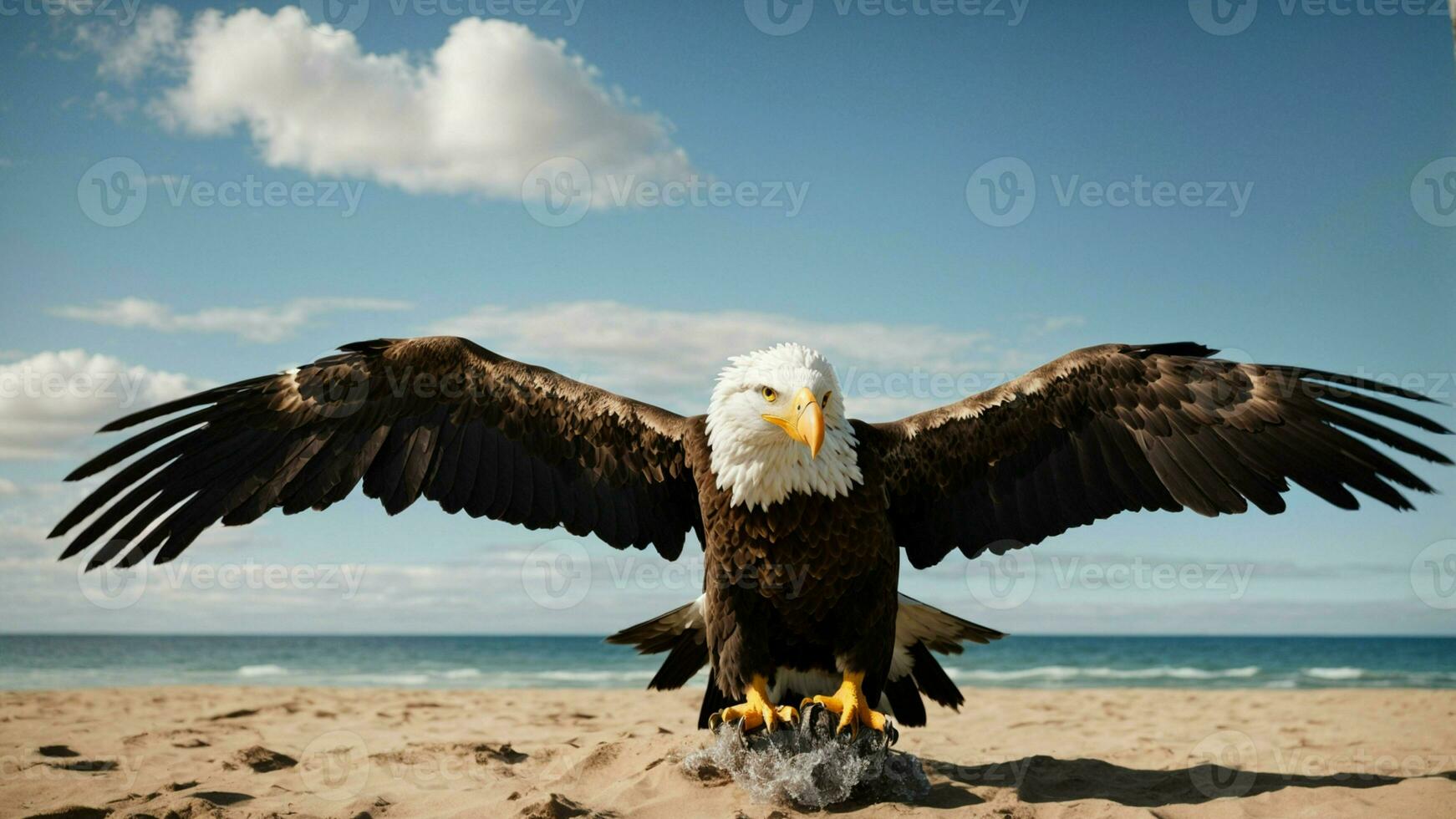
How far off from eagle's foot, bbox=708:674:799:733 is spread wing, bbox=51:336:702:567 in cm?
104

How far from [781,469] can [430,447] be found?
201cm

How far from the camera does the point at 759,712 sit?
14.5 ft

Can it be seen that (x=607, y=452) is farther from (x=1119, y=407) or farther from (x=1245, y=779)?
(x=1245, y=779)

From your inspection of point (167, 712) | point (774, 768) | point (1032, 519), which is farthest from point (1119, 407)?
point (167, 712)

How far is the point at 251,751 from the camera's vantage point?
586cm

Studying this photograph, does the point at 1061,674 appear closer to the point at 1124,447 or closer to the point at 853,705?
the point at 1124,447

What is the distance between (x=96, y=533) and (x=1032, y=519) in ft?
15.3

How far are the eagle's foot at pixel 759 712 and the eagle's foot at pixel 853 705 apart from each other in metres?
0.10

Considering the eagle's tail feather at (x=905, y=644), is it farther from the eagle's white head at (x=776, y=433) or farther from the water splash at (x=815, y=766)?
the eagle's white head at (x=776, y=433)

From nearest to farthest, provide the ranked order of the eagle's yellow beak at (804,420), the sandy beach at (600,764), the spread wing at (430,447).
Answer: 1. the eagle's yellow beak at (804,420)
2. the sandy beach at (600,764)
3. the spread wing at (430,447)

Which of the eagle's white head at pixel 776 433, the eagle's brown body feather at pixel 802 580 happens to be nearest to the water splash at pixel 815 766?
the eagle's brown body feather at pixel 802 580

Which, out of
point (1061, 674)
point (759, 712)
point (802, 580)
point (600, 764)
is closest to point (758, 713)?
point (759, 712)

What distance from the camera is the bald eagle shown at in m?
4.33

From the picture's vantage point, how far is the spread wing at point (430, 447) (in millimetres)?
4859
